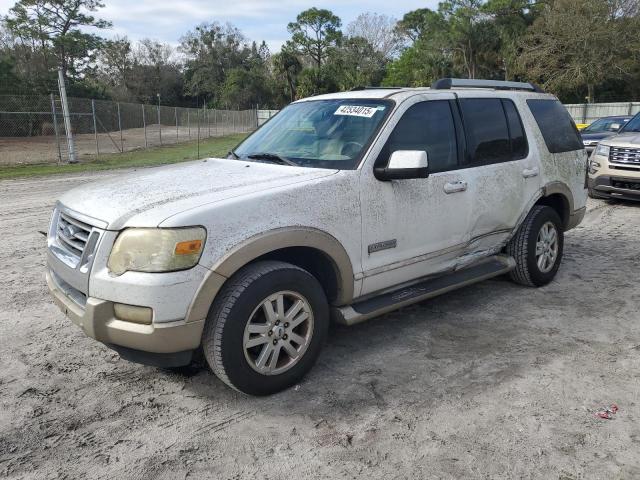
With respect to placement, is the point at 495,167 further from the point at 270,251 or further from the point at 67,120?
the point at 67,120

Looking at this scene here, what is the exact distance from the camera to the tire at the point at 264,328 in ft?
10.0

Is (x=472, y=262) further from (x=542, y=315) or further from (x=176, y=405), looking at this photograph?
(x=176, y=405)

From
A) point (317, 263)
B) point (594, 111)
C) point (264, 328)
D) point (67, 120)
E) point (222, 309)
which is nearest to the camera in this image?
point (222, 309)

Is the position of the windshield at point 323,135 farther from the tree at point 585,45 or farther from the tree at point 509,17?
the tree at point 509,17

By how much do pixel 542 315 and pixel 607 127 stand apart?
41.8ft

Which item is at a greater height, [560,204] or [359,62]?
[359,62]

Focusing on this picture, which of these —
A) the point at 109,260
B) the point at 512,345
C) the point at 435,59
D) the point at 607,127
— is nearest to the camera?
the point at 109,260

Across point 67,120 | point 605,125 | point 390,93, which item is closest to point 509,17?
point 605,125

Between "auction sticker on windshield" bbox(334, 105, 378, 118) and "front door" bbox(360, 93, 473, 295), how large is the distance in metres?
0.19

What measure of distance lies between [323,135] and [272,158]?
0.41m

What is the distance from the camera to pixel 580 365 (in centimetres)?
375

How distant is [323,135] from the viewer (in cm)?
407

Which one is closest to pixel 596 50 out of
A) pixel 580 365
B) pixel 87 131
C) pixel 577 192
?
pixel 87 131

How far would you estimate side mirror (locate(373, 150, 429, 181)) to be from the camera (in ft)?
11.6
